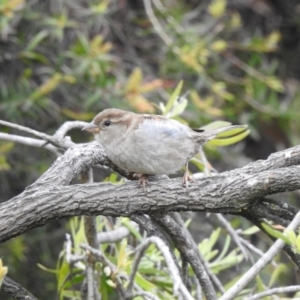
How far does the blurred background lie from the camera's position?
175 inches

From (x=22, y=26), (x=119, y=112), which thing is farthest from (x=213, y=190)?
(x=22, y=26)

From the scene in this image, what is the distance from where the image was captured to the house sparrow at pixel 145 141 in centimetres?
269

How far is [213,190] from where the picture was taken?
2.29 metres

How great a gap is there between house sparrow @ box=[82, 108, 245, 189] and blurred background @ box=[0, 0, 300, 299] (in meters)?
1.17

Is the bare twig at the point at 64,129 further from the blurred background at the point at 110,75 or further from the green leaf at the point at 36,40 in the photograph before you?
the green leaf at the point at 36,40

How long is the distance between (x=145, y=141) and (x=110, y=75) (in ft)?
7.10

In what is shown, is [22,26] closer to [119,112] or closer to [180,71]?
[180,71]

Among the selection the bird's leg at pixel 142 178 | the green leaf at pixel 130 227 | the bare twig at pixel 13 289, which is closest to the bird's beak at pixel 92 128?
the bird's leg at pixel 142 178

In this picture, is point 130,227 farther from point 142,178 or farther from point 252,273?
point 252,273

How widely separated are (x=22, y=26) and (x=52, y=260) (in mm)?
1683

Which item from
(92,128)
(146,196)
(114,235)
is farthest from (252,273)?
(114,235)

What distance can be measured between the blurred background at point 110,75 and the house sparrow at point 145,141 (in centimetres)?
117

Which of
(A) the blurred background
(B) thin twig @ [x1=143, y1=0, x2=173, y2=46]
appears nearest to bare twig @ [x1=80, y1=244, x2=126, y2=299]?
(A) the blurred background

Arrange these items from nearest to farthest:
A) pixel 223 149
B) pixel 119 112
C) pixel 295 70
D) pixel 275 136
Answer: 1. pixel 119 112
2. pixel 223 149
3. pixel 275 136
4. pixel 295 70
